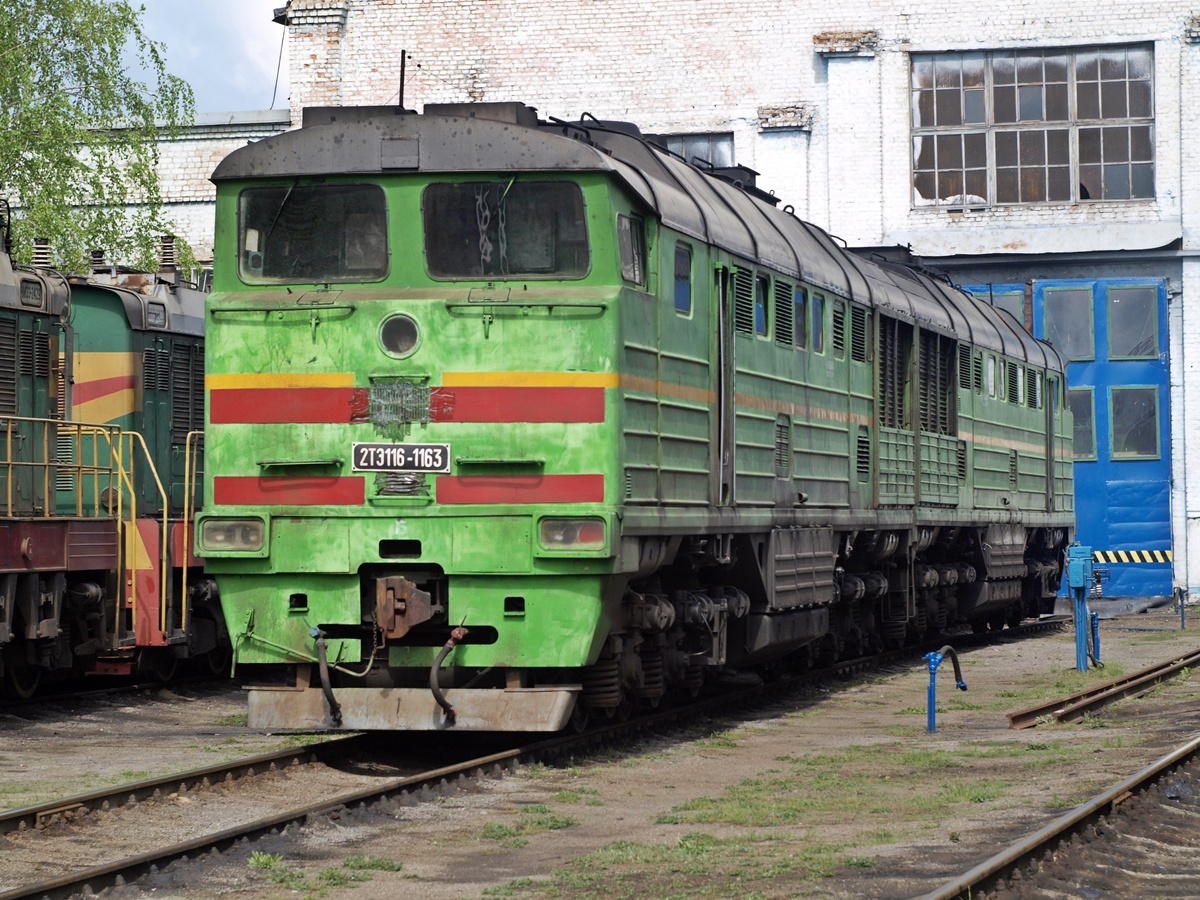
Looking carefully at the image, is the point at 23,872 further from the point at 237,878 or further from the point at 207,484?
the point at 207,484

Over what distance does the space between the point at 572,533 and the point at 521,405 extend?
848mm

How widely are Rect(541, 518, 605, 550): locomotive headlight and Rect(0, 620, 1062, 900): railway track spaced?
4.57 ft

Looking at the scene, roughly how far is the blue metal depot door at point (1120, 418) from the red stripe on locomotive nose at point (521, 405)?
21825mm

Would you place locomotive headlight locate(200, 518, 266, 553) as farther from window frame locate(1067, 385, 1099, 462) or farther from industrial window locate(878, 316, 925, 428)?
window frame locate(1067, 385, 1099, 462)

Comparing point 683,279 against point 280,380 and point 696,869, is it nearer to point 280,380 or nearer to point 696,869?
point 280,380

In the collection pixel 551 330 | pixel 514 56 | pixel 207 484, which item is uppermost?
pixel 514 56

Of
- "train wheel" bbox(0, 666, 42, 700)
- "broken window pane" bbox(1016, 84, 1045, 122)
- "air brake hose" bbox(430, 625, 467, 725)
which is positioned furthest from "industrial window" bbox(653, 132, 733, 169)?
"air brake hose" bbox(430, 625, 467, 725)

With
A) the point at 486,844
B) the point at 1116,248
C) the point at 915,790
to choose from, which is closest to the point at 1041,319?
the point at 1116,248

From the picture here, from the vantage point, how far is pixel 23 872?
7.89 metres

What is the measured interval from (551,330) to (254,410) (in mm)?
1948

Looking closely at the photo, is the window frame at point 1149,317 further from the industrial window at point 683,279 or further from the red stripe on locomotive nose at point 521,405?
the red stripe on locomotive nose at point 521,405

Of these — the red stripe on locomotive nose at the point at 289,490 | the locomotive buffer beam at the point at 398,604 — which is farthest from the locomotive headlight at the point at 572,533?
the red stripe on locomotive nose at the point at 289,490

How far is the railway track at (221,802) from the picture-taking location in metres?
7.76

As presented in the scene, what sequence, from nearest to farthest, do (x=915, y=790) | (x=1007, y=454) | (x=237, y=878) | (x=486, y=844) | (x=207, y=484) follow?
(x=237, y=878)
(x=486, y=844)
(x=915, y=790)
(x=207, y=484)
(x=1007, y=454)
